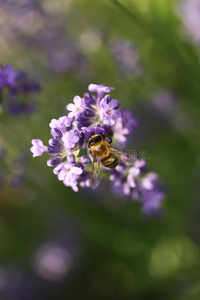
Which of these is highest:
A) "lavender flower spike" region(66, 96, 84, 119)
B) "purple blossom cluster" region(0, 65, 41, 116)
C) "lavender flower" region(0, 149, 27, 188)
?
"purple blossom cluster" region(0, 65, 41, 116)

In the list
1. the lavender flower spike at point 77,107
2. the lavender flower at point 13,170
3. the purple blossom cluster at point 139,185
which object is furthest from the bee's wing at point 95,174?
the lavender flower at point 13,170

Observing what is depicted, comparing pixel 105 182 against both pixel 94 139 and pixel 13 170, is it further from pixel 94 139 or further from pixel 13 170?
pixel 94 139

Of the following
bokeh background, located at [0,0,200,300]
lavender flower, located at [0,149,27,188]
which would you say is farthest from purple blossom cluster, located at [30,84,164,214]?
bokeh background, located at [0,0,200,300]

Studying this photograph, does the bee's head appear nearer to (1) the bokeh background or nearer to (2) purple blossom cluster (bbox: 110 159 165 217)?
(2) purple blossom cluster (bbox: 110 159 165 217)

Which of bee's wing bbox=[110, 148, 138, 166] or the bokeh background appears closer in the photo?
bee's wing bbox=[110, 148, 138, 166]

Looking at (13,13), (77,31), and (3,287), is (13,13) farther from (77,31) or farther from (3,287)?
(3,287)
